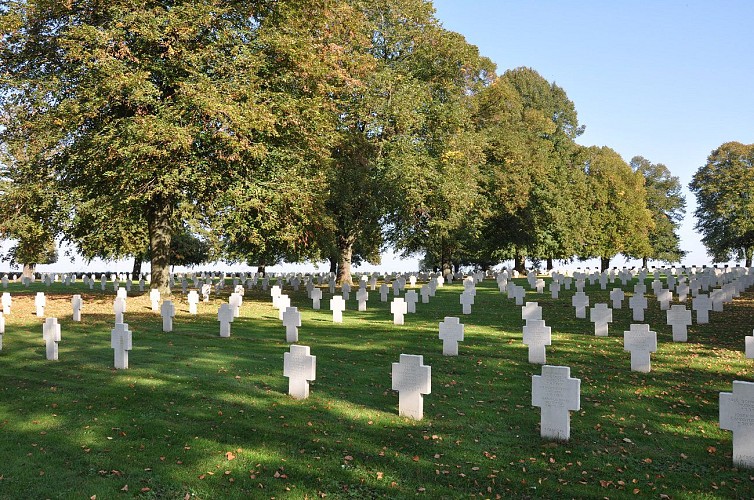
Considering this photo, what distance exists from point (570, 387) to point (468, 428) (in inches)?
57.2

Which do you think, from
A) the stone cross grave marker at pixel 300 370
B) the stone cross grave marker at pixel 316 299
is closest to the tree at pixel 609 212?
the stone cross grave marker at pixel 316 299

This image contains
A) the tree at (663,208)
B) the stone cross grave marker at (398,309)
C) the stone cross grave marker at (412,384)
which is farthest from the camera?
the tree at (663,208)

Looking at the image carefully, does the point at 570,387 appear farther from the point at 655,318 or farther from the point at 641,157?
the point at 641,157

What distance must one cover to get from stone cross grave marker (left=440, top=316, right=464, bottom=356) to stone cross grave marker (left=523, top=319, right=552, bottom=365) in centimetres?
144

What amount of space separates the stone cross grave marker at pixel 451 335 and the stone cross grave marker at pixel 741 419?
628cm

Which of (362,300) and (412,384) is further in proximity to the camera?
(362,300)

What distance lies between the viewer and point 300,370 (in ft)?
30.2

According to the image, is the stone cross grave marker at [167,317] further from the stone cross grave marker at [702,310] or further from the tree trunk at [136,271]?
the tree trunk at [136,271]

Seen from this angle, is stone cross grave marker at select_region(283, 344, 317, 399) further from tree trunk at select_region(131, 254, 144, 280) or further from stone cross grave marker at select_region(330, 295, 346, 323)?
tree trunk at select_region(131, 254, 144, 280)

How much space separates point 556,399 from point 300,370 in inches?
151

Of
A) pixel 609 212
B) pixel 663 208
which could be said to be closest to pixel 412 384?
pixel 609 212

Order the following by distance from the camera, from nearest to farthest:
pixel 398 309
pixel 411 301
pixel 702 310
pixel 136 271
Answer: pixel 702 310 → pixel 398 309 → pixel 411 301 → pixel 136 271

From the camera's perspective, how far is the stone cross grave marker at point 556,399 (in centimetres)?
741

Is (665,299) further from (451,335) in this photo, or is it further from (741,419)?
(741,419)
